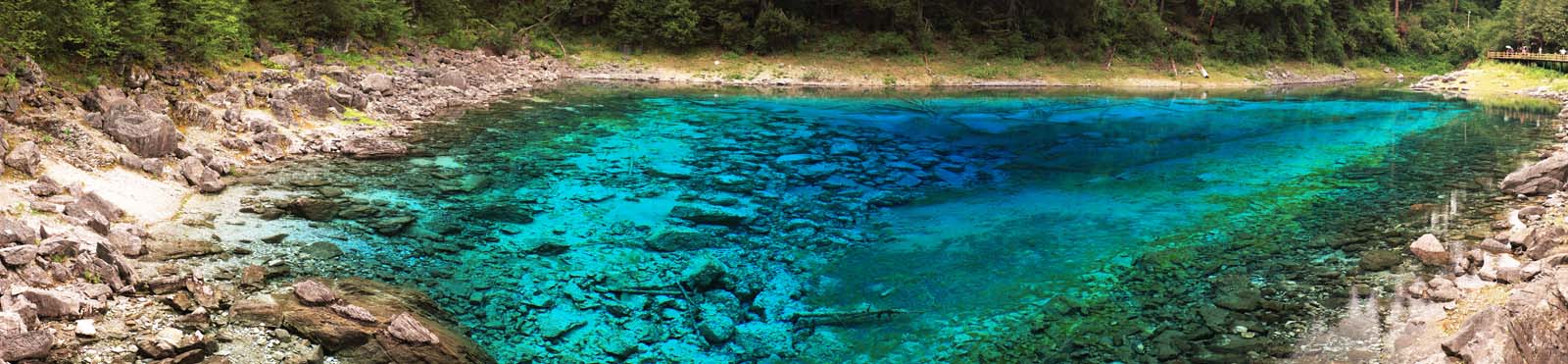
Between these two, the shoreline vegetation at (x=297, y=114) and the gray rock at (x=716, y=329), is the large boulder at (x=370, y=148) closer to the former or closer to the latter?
the shoreline vegetation at (x=297, y=114)

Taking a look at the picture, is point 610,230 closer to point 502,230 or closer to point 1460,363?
point 502,230

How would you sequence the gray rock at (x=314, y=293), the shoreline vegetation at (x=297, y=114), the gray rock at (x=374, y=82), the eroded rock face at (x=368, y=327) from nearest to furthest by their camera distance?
1. the eroded rock face at (x=368, y=327)
2. the shoreline vegetation at (x=297, y=114)
3. the gray rock at (x=314, y=293)
4. the gray rock at (x=374, y=82)

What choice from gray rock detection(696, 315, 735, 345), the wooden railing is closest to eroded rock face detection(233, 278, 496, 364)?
gray rock detection(696, 315, 735, 345)

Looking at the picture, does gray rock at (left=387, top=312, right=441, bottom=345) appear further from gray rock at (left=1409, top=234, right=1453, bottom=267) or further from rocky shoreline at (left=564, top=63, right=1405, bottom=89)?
rocky shoreline at (left=564, top=63, right=1405, bottom=89)

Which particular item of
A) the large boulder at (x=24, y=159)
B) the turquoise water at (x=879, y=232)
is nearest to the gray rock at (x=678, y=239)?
the turquoise water at (x=879, y=232)

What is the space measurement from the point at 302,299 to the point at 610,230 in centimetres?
442

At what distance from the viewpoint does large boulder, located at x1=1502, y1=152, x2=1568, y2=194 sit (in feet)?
48.9

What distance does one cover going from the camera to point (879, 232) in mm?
12922

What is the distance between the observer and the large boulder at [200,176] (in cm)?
1280

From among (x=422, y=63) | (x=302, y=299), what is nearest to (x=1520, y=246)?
(x=302, y=299)

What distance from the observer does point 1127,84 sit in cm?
4694

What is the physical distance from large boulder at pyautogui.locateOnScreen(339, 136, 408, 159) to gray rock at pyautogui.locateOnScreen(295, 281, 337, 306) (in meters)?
8.56

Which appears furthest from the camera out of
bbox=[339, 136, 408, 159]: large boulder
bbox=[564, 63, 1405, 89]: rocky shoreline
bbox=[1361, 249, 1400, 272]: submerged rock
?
bbox=[564, 63, 1405, 89]: rocky shoreline

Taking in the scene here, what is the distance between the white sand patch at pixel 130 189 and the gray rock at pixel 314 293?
3.84 m
